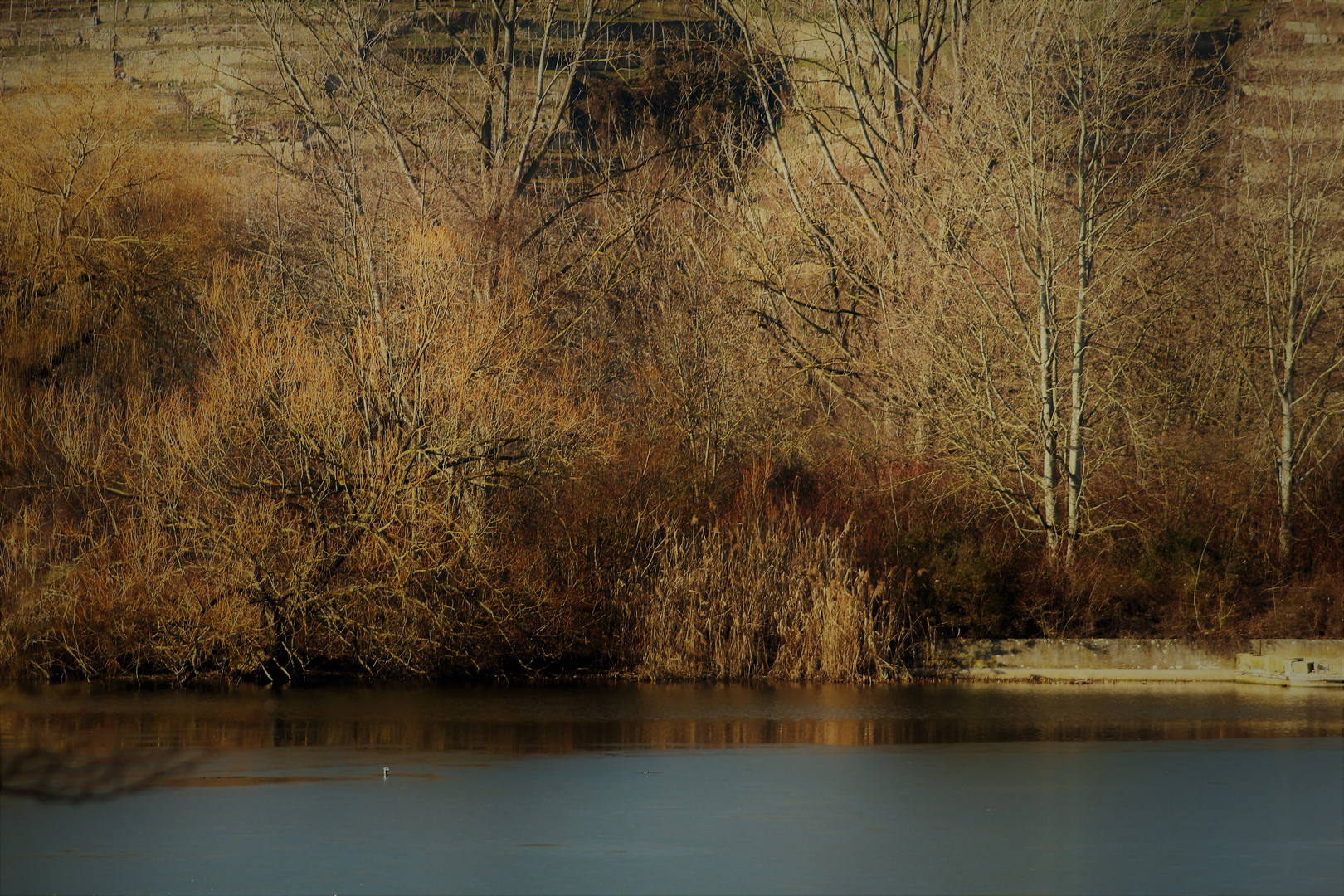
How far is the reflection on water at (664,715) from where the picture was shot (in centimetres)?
1205

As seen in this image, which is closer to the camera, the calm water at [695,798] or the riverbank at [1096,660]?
the calm water at [695,798]

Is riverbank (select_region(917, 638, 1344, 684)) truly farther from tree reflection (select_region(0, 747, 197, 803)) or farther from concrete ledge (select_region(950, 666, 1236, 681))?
tree reflection (select_region(0, 747, 197, 803))

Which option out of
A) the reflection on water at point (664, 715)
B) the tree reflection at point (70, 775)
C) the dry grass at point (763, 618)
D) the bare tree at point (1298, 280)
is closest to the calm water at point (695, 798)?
the reflection on water at point (664, 715)

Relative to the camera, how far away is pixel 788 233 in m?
26.6

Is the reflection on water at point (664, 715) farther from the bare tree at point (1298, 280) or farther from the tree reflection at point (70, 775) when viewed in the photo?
the tree reflection at point (70, 775)

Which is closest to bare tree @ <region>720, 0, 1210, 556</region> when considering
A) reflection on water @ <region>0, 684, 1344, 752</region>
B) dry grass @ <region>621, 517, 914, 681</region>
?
dry grass @ <region>621, 517, 914, 681</region>

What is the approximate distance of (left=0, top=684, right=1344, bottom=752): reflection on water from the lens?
12047mm

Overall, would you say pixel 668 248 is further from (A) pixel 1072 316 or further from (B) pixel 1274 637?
(B) pixel 1274 637

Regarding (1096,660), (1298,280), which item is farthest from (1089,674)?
(1298,280)

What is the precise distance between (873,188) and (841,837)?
855 inches

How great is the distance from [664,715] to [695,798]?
13.5 ft

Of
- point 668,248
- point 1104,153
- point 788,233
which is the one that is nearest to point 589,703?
point 1104,153

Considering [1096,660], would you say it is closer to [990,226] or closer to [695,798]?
[990,226]

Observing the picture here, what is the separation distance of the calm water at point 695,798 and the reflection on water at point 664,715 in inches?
2.3
